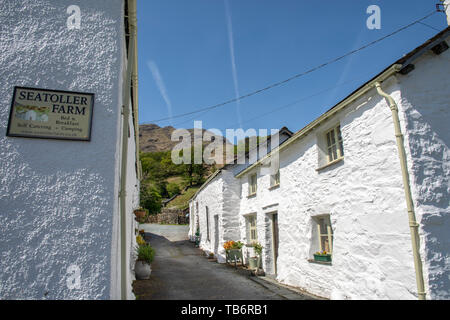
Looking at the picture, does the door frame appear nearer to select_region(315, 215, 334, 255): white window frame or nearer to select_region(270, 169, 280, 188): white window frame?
select_region(270, 169, 280, 188): white window frame

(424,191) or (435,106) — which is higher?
(435,106)

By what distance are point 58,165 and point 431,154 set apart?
18.8 ft

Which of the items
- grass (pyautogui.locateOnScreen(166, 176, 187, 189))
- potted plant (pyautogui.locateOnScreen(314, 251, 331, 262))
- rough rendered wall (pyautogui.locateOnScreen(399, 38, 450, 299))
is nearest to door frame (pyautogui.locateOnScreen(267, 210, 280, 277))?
potted plant (pyautogui.locateOnScreen(314, 251, 331, 262))

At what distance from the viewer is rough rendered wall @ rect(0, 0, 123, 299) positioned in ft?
10.5

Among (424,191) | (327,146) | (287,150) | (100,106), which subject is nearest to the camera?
(100,106)

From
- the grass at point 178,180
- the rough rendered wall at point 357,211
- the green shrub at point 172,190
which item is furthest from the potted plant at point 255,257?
the grass at point 178,180

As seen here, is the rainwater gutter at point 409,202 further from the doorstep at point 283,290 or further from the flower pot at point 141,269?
the flower pot at point 141,269

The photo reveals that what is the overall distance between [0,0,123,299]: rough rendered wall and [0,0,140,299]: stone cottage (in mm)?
10

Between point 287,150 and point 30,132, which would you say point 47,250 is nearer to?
point 30,132

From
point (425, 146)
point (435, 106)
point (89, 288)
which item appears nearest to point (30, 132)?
point (89, 288)

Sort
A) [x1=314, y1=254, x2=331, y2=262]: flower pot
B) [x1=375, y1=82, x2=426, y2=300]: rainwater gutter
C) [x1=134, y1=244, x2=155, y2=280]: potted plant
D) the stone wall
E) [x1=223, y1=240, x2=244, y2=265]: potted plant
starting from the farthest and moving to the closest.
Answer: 1. the stone wall
2. [x1=223, y1=240, x2=244, y2=265]: potted plant
3. [x1=134, y1=244, x2=155, y2=280]: potted plant
4. [x1=314, y1=254, x2=331, y2=262]: flower pot
5. [x1=375, y1=82, x2=426, y2=300]: rainwater gutter

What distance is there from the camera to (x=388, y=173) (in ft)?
17.7

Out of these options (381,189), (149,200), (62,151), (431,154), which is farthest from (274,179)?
(149,200)
